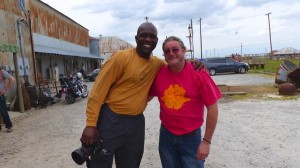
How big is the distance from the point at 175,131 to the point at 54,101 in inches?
518

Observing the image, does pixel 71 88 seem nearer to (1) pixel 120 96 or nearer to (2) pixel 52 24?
(1) pixel 120 96

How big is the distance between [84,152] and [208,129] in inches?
43.9

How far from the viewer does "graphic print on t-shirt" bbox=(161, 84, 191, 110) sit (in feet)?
9.99

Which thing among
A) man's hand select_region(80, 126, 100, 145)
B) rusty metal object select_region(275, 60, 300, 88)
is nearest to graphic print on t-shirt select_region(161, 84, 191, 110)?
man's hand select_region(80, 126, 100, 145)

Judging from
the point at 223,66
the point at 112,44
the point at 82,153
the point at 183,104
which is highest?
Result: the point at 112,44

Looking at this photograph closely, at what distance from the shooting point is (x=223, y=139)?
6742 mm

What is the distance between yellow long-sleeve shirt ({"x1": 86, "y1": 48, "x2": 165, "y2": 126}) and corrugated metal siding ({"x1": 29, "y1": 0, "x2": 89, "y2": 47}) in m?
27.9

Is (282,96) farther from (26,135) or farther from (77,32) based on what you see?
(77,32)

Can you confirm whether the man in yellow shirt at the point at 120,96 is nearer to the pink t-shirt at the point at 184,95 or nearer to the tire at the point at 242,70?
the pink t-shirt at the point at 184,95

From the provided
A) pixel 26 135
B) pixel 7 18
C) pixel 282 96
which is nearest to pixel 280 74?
pixel 282 96

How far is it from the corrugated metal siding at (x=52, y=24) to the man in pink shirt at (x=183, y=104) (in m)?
28.1

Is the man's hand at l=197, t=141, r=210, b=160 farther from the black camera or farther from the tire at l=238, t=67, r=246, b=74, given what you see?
the tire at l=238, t=67, r=246, b=74

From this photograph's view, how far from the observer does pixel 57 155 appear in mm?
6191

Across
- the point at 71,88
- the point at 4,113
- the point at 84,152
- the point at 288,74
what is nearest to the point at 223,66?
the point at 288,74
